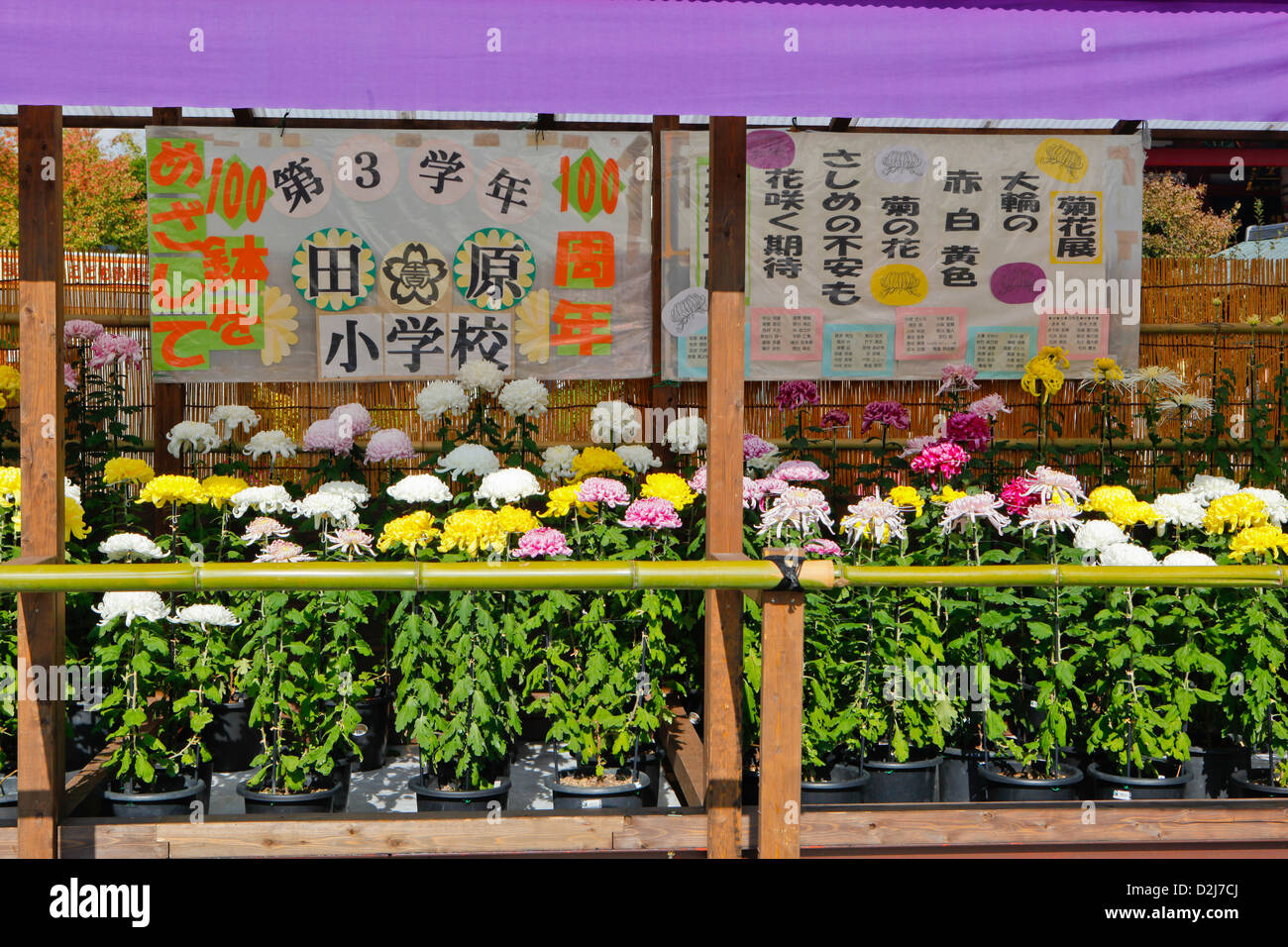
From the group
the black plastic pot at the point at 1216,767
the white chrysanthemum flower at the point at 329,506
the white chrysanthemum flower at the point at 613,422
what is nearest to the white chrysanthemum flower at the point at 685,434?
the white chrysanthemum flower at the point at 613,422

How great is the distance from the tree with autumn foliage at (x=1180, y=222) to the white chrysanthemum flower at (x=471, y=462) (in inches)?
480

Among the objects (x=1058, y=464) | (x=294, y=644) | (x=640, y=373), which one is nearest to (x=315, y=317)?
(x=640, y=373)

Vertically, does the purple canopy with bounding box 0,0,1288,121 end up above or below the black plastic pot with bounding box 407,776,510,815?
above

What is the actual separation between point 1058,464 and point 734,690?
11.8ft

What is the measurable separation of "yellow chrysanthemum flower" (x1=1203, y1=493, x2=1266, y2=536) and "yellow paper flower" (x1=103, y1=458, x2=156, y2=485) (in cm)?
405

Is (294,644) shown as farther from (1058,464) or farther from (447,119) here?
(1058,464)

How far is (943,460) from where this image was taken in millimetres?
4602

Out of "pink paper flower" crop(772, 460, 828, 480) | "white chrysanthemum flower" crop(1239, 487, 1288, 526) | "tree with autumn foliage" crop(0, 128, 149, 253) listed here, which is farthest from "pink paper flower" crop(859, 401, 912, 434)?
"tree with autumn foliage" crop(0, 128, 149, 253)

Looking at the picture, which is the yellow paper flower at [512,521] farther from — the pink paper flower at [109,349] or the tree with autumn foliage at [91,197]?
the tree with autumn foliage at [91,197]

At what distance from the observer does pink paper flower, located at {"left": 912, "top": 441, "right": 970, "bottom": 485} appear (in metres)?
4.59

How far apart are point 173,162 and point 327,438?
2099mm

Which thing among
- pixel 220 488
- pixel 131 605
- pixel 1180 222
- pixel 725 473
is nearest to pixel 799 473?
pixel 725 473

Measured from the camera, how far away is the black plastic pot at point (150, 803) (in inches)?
152

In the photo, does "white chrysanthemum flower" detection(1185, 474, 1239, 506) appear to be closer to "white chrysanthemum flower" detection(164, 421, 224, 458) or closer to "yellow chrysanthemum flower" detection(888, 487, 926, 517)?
"yellow chrysanthemum flower" detection(888, 487, 926, 517)
